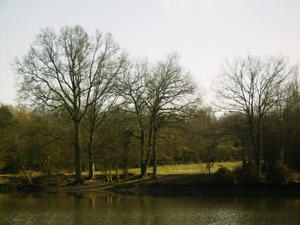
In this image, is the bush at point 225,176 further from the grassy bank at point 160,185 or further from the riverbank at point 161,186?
the riverbank at point 161,186

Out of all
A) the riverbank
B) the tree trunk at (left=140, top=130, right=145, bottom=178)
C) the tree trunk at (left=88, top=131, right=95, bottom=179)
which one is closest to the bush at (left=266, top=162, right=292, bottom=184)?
the riverbank

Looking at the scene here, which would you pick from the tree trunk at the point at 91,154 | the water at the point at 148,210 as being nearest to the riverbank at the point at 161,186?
the tree trunk at the point at 91,154

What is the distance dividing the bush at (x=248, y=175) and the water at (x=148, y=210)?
4013mm

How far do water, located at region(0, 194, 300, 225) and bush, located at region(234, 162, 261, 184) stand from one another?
4013 mm

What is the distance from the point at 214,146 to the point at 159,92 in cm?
753

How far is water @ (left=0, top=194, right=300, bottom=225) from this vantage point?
82.0ft

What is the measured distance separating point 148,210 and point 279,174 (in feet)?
48.1

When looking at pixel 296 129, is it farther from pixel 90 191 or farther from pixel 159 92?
pixel 90 191

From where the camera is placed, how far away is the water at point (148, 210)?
2498cm

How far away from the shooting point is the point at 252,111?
41.8 m

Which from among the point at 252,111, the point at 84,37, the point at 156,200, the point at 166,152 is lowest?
the point at 156,200

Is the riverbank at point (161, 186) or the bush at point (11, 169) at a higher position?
the bush at point (11, 169)

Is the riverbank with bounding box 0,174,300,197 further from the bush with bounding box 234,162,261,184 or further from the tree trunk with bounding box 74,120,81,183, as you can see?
the tree trunk with bounding box 74,120,81,183

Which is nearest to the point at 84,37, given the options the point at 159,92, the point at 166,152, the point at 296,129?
the point at 159,92
